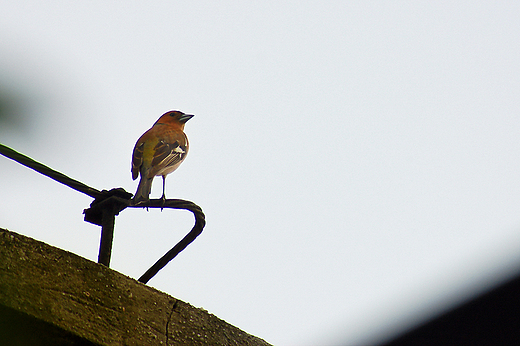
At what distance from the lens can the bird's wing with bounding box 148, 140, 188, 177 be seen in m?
4.52

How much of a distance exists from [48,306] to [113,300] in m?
0.21

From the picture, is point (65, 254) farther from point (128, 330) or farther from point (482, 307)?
point (482, 307)

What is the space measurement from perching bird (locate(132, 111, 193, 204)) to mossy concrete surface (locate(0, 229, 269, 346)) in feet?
8.54

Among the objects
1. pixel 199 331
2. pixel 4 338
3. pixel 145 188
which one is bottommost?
pixel 4 338

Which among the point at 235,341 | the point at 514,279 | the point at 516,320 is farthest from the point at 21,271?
the point at 516,320

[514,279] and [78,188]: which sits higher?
[514,279]

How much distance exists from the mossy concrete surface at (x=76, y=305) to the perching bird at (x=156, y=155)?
2604mm

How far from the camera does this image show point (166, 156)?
15.2ft

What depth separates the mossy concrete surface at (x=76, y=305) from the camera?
1274 mm

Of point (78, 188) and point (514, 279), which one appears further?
point (514, 279)

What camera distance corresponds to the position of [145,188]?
4277mm

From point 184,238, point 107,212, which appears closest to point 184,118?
point 184,238

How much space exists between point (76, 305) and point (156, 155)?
3.31m

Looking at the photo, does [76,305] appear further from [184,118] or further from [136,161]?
[184,118]
